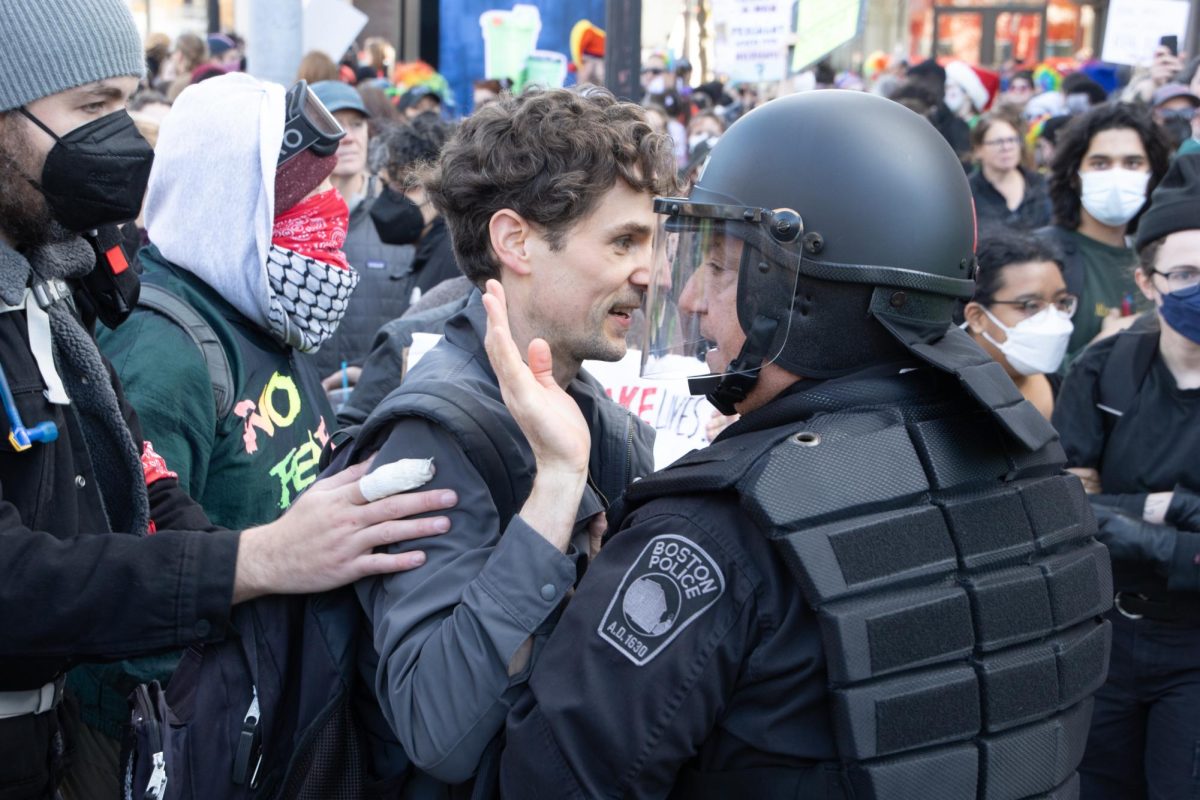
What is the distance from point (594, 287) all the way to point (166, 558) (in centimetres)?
91

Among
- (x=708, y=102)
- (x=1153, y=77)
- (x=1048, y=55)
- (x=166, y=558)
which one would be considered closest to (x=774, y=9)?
(x=1153, y=77)

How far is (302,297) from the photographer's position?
3.28m

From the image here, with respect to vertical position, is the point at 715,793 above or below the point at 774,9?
below

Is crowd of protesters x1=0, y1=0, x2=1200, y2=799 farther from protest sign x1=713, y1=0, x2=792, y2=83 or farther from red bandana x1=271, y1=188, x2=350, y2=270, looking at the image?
protest sign x1=713, y1=0, x2=792, y2=83

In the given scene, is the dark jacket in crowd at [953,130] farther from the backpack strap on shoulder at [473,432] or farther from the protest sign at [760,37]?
the backpack strap on shoulder at [473,432]

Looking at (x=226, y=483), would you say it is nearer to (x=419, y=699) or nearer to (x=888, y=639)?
(x=419, y=699)

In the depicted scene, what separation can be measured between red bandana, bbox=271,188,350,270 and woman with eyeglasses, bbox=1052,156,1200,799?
89.5 inches

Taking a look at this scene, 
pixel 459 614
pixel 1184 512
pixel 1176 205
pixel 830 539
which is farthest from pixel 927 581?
pixel 1176 205

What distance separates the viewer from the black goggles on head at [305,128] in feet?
10.7

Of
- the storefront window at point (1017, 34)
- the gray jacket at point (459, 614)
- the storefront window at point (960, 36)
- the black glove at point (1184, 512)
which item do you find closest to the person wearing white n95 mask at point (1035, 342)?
the black glove at point (1184, 512)

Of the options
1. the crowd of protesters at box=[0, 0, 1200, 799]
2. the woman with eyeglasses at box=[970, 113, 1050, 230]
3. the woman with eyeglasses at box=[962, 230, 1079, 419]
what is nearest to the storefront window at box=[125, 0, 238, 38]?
the woman with eyeglasses at box=[970, 113, 1050, 230]

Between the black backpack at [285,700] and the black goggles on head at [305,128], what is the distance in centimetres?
127

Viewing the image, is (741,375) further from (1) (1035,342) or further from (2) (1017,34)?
(2) (1017,34)

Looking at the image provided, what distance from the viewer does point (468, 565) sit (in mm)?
2043
